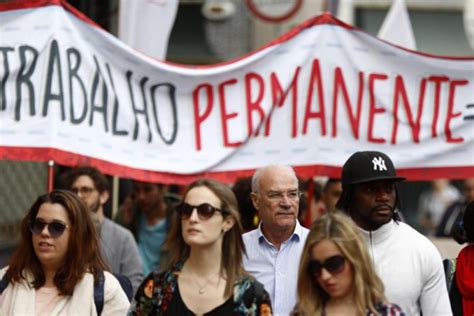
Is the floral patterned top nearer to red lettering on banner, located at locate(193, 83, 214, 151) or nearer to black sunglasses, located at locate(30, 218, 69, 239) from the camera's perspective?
black sunglasses, located at locate(30, 218, 69, 239)

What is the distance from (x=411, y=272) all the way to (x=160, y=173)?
247 centimetres

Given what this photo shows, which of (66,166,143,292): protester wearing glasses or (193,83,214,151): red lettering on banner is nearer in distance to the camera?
(66,166,143,292): protester wearing glasses

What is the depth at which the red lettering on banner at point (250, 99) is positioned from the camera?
24.8 feet

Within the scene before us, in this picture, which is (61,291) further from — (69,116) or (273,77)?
(273,77)

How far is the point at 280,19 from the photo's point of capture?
15.1 metres

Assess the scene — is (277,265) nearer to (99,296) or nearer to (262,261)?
(262,261)

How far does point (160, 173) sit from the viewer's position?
7.25 m

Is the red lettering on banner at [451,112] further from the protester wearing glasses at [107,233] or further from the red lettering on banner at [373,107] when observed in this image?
the protester wearing glasses at [107,233]

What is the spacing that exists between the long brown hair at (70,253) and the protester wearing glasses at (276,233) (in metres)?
0.71

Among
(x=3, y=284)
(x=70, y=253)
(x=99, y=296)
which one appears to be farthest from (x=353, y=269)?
(x=3, y=284)

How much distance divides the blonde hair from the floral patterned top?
17 centimetres

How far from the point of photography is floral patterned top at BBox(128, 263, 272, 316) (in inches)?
184

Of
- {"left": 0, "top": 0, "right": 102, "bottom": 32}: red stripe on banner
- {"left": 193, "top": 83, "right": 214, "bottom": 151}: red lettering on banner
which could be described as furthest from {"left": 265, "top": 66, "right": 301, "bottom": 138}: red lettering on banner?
{"left": 0, "top": 0, "right": 102, "bottom": 32}: red stripe on banner

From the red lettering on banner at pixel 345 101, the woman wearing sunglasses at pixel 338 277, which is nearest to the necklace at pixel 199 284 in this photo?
the woman wearing sunglasses at pixel 338 277
